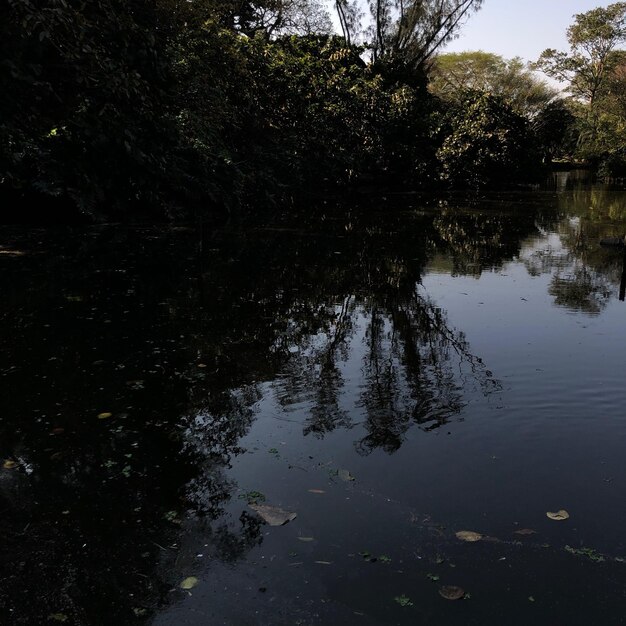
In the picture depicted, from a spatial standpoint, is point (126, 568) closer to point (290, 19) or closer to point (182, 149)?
point (182, 149)

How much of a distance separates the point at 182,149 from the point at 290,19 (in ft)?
73.3

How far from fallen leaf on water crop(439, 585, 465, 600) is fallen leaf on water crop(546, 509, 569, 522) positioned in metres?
0.87

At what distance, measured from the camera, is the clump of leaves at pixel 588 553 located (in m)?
2.88

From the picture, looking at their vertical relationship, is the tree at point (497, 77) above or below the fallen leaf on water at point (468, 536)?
above

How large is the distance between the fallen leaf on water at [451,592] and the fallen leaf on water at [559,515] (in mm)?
875

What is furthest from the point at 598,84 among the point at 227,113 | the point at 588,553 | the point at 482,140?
the point at 588,553

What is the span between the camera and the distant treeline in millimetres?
6508

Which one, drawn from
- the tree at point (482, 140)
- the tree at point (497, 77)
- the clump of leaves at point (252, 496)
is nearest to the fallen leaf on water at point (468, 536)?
the clump of leaves at point (252, 496)

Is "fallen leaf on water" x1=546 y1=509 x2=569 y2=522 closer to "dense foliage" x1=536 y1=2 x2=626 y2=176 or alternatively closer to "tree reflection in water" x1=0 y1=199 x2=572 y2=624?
"tree reflection in water" x1=0 y1=199 x2=572 y2=624

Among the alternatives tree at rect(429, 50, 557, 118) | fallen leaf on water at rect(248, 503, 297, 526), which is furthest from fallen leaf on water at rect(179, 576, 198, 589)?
tree at rect(429, 50, 557, 118)

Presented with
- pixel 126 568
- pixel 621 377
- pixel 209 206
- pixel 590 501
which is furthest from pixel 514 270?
pixel 209 206

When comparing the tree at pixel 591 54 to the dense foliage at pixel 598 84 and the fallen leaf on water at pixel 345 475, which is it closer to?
the dense foliage at pixel 598 84

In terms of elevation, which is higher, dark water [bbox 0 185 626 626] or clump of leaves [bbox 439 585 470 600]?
dark water [bbox 0 185 626 626]

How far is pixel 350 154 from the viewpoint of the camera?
2592 centimetres
